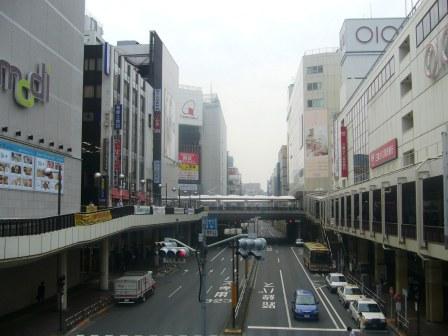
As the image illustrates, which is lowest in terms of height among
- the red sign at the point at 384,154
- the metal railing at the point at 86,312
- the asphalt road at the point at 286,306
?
the asphalt road at the point at 286,306

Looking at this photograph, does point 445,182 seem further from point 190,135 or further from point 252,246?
point 190,135

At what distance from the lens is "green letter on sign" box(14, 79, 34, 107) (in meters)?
41.7

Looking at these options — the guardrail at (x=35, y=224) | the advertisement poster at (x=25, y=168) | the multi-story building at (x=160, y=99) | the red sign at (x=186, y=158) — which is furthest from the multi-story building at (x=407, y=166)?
the red sign at (x=186, y=158)

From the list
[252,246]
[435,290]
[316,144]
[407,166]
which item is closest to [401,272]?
[435,290]

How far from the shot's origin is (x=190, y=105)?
625 feet

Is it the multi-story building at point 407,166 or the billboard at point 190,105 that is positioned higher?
the billboard at point 190,105

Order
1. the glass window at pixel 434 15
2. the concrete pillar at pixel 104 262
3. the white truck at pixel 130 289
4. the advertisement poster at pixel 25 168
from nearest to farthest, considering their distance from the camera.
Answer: the glass window at pixel 434 15
the advertisement poster at pixel 25 168
the white truck at pixel 130 289
the concrete pillar at pixel 104 262

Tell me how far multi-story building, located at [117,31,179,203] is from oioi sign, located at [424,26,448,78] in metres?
64.2

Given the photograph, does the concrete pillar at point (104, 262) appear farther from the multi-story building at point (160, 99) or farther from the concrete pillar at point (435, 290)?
the multi-story building at point (160, 99)

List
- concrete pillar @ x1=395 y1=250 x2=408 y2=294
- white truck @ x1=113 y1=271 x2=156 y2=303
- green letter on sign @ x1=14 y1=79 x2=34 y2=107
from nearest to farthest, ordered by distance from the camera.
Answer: green letter on sign @ x1=14 y1=79 x2=34 y2=107, concrete pillar @ x1=395 y1=250 x2=408 y2=294, white truck @ x1=113 y1=271 x2=156 y2=303

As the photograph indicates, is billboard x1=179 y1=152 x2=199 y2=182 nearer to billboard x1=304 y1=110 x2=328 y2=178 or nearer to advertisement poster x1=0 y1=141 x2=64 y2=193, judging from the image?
billboard x1=304 y1=110 x2=328 y2=178

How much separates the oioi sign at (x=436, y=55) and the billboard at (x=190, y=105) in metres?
151

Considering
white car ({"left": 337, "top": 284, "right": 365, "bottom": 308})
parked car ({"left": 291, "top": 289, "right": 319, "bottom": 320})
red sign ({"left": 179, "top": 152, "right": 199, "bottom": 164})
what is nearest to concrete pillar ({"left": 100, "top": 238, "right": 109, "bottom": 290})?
parked car ({"left": 291, "top": 289, "right": 319, "bottom": 320})

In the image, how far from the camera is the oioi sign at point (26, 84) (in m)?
40.3
